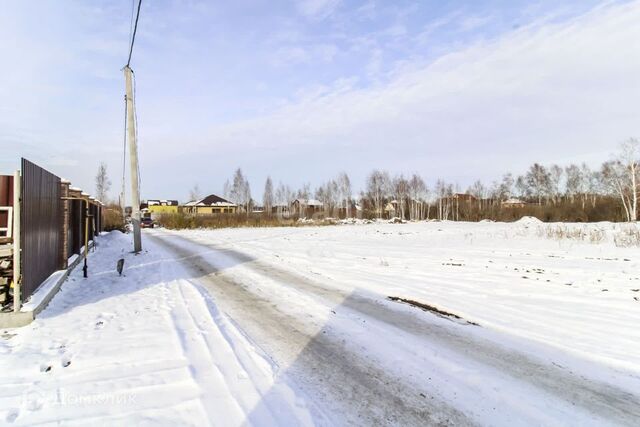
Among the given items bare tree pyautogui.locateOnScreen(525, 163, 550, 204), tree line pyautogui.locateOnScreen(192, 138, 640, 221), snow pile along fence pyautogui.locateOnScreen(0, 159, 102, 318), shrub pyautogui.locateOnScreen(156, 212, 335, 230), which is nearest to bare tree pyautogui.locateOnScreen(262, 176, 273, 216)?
tree line pyautogui.locateOnScreen(192, 138, 640, 221)

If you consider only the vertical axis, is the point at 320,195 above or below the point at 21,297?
above

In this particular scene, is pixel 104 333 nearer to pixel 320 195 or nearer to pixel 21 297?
pixel 21 297

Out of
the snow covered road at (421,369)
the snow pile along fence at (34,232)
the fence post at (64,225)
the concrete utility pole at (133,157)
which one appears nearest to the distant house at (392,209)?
the concrete utility pole at (133,157)

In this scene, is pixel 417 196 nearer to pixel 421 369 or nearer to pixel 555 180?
pixel 555 180

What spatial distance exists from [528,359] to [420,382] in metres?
1.51

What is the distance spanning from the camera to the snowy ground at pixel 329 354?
306cm

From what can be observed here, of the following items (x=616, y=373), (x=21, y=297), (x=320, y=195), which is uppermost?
(x=320, y=195)

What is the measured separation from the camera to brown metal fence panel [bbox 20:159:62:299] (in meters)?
5.46

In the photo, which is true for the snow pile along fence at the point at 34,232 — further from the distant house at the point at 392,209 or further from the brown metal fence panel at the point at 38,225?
the distant house at the point at 392,209

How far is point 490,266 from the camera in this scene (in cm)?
1077

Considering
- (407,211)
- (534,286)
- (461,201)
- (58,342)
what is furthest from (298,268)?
(461,201)

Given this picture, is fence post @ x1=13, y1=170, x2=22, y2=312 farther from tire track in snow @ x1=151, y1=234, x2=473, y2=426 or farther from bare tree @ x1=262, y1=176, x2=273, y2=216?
bare tree @ x1=262, y1=176, x2=273, y2=216

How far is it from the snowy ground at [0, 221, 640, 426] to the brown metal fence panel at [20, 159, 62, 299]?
648 millimetres

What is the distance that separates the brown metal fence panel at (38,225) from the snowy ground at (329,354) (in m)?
0.65
